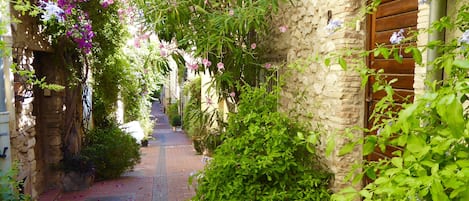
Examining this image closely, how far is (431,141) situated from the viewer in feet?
3.75

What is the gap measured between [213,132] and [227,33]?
2.01m

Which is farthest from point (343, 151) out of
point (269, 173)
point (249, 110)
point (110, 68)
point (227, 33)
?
point (110, 68)

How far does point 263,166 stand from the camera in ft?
9.89

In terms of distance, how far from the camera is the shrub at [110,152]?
745 centimetres

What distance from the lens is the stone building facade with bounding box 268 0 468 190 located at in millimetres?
2949

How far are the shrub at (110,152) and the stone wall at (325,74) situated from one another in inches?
177

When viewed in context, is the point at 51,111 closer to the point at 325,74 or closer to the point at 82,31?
the point at 82,31

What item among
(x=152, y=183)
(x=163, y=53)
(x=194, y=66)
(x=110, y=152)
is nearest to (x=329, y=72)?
(x=194, y=66)

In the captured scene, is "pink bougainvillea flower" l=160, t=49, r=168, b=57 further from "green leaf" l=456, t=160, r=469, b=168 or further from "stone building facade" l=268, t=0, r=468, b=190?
"green leaf" l=456, t=160, r=469, b=168

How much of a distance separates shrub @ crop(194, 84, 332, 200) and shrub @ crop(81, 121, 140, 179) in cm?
459

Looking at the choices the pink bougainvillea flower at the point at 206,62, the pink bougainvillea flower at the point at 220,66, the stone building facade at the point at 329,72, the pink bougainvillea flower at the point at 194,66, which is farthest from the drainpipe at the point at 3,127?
the stone building facade at the point at 329,72

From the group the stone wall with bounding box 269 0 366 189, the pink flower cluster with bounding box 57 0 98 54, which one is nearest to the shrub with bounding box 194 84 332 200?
the stone wall with bounding box 269 0 366 189

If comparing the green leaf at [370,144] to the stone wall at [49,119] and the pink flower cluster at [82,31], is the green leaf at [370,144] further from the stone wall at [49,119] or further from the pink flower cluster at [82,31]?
the stone wall at [49,119]

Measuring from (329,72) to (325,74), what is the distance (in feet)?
0.31
